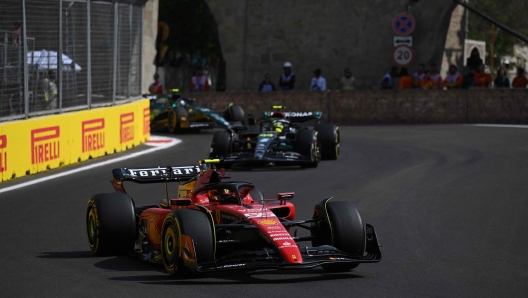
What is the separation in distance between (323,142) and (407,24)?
11.8 meters

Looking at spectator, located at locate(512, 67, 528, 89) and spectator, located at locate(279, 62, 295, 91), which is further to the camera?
spectator, located at locate(279, 62, 295, 91)

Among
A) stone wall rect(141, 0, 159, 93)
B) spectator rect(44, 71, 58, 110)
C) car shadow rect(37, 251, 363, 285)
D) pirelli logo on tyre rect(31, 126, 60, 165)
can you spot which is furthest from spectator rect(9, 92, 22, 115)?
stone wall rect(141, 0, 159, 93)

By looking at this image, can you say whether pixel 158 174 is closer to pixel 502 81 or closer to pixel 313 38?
pixel 502 81

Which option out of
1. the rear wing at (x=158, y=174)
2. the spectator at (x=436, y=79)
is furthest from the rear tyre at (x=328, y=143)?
the spectator at (x=436, y=79)

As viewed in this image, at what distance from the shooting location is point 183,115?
24.5m

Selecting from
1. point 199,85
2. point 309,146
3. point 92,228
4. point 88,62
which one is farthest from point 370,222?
point 199,85

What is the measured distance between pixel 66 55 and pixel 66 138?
1.57 m

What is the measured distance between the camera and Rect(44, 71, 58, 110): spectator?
16.6 m

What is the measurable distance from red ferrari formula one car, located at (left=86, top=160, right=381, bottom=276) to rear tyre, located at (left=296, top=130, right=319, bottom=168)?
731 cm

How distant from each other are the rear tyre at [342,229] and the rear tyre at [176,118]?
16.2m

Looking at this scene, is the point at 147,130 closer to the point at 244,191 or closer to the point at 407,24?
the point at 407,24

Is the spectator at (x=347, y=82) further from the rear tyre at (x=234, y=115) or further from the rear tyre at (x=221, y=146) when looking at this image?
the rear tyre at (x=221, y=146)

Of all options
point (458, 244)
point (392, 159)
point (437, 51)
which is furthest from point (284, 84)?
point (458, 244)

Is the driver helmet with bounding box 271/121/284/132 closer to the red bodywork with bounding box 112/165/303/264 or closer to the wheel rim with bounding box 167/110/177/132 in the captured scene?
the wheel rim with bounding box 167/110/177/132
